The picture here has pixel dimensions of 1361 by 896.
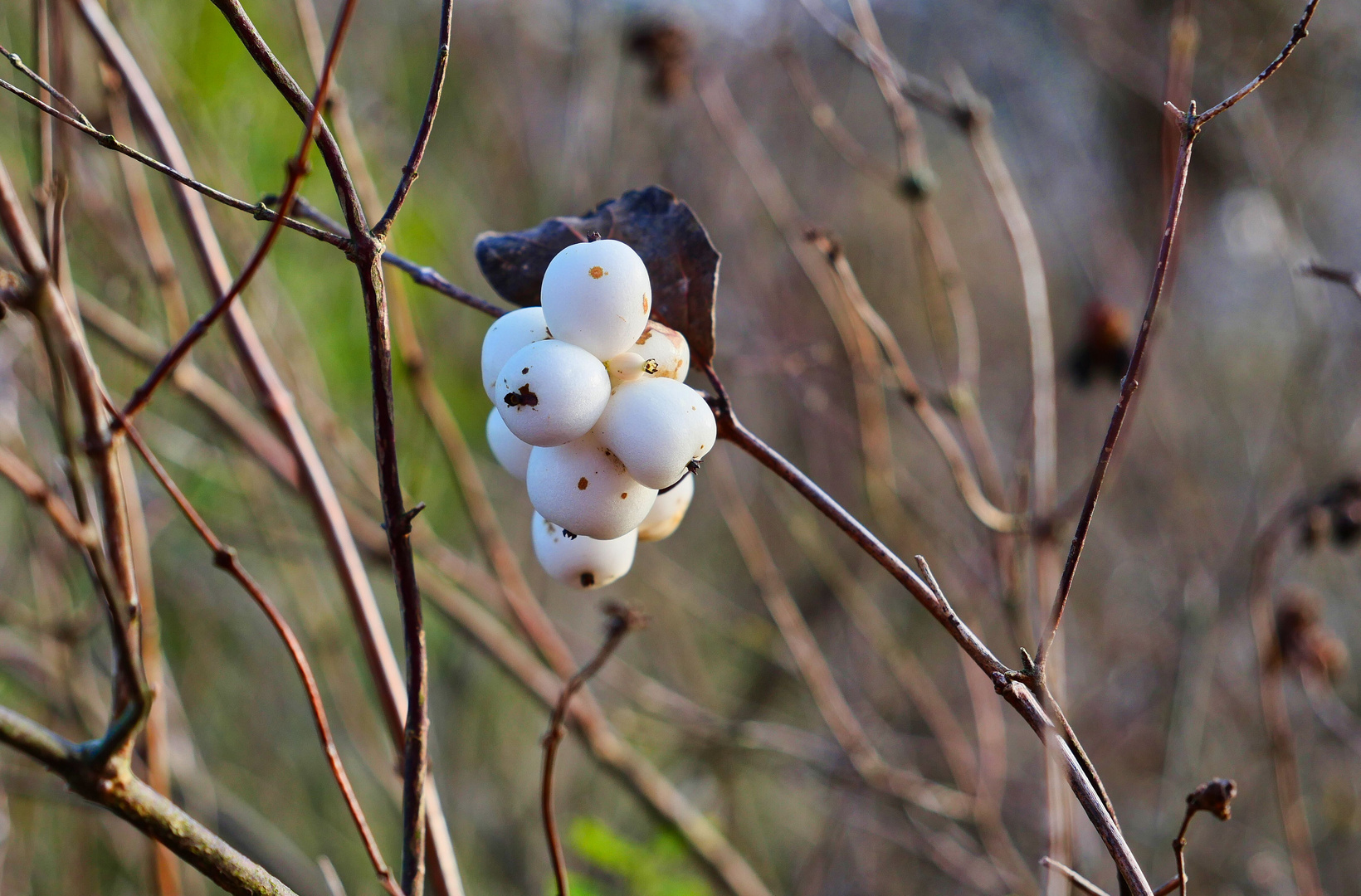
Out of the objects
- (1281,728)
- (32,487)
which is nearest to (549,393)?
(32,487)

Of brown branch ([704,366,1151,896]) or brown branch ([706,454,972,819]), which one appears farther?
brown branch ([706,454,972,819])

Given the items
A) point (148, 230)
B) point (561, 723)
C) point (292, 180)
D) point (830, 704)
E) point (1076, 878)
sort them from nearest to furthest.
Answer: point (292, 180), point (1076, 878), point (561, 723), point (148, 230), point (830, 704)

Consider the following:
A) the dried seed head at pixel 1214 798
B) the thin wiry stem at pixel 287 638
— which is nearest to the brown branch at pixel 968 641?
the dried seed head at pixel 1214 798

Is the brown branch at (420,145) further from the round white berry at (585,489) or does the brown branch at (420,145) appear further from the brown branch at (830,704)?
the brown branch at (830,704)

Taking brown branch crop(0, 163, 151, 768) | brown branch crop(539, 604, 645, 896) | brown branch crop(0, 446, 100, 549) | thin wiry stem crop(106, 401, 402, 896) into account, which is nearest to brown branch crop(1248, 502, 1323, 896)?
brown branch crop(539, 604, 645, 896)

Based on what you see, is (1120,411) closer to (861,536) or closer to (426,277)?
(861,536)

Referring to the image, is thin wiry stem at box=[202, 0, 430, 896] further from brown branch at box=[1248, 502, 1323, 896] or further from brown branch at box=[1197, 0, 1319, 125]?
brown branch at box=[1248, 502, 1323, 896]

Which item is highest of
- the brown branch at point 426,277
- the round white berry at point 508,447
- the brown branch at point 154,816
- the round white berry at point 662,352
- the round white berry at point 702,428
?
the brown branch at point 426,277
